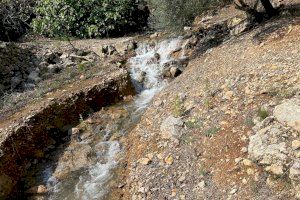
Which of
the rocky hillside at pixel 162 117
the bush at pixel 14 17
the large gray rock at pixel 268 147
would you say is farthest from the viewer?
the bush at pixel 14 17

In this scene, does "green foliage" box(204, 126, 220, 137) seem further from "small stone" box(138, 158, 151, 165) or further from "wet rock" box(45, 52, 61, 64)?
"wet rock" box(45, 52, 61, 64)

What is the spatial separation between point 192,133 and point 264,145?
2204 millimetres

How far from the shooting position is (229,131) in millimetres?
8844

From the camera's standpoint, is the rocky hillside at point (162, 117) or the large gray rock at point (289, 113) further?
the rocky hillside at point (162, 117)

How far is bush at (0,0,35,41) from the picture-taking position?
20.4m

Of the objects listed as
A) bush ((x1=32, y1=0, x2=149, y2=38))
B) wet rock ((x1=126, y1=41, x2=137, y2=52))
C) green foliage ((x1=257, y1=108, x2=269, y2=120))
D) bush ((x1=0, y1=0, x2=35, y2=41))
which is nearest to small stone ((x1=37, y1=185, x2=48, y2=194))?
green foliage ((x1=257, y1=108, x2=269, y2=120))

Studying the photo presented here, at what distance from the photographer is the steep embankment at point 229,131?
7.51 meters

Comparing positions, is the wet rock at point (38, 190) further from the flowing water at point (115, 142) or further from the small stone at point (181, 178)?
the small stone at point (181, 178)

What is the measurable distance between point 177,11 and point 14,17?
9306 mm

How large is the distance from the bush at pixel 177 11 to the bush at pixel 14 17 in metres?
8.02

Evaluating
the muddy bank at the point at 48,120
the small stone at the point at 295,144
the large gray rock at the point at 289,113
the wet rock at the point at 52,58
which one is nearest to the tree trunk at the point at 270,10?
the muddy bank at the point at 48,120

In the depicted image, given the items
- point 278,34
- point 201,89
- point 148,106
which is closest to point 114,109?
point 148,106

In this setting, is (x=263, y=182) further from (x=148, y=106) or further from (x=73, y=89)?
(x=73, y=89)

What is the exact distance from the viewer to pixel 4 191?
10023 millimetres
